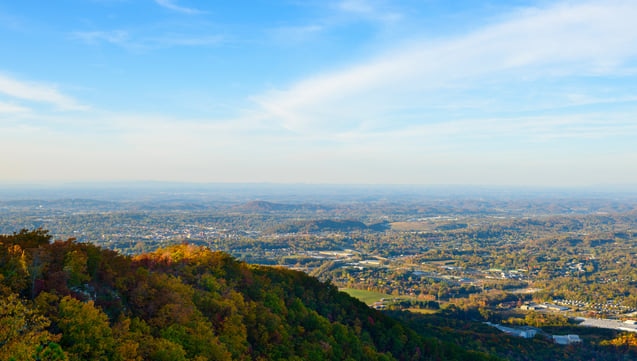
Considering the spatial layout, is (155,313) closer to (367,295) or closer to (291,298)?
(291,298)

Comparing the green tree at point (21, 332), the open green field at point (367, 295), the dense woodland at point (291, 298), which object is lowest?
the open green field at point (367, 295)

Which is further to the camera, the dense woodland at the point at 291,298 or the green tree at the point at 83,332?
the dense woodland at the point at 291,298

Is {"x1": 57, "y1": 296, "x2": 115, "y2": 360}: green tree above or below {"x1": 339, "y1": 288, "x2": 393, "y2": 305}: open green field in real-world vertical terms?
above

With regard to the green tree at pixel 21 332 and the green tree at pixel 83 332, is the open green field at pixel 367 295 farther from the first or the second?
the green tree at pixel 21 332

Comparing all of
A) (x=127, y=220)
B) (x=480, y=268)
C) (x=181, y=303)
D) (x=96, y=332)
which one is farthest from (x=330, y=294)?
(x=127, y=220)

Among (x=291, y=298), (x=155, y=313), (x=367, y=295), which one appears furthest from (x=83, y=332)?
(x=367, y=295)

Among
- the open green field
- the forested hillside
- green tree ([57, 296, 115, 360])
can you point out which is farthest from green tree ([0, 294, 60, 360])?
the open green field

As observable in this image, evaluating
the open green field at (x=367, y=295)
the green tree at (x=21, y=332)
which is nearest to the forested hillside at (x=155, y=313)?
the green tree at (x=21, y=332)

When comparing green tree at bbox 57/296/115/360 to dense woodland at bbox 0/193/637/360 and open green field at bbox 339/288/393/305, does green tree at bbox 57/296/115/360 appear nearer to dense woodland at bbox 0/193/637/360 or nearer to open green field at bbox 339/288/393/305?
dense woodland at bbox 0/193/637/360

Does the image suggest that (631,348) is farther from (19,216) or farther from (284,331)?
(19,216)

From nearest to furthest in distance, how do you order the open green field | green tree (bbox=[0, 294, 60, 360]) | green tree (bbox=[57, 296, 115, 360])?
1. green tree (bbox=[0, 294, 60, 360])
2. green tree (bbox=[57, 296, 115, 360])
3. the open green field
